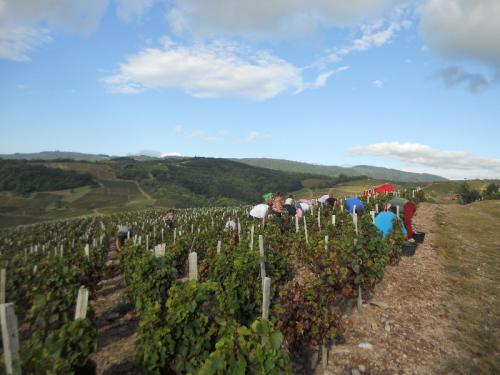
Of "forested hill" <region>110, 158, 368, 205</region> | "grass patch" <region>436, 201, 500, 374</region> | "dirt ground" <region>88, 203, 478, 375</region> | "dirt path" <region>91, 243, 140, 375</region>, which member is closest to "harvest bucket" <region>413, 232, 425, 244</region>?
"grass patch" <region>436, 201, 500, 374</region>

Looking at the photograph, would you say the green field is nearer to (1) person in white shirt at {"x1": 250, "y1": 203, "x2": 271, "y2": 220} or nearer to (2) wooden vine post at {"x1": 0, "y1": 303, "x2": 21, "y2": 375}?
(1) person in white shirt at {"x1": 250, "y1": 203, "x2": 271, "y2": 220}

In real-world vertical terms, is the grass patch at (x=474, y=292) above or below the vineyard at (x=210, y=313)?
below

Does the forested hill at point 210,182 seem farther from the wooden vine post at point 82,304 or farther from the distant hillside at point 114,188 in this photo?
the wooden vine post at point 82,304

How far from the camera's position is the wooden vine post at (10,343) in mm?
3404

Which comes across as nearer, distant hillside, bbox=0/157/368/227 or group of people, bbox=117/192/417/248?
group of people, bbox=117/192/417/248

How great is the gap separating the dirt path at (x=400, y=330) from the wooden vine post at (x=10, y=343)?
4455 millimetres

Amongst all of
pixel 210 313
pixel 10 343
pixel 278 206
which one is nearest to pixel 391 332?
pixel 210 313

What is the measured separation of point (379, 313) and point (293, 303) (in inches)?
121

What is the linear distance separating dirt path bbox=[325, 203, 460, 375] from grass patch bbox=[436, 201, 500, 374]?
0.81ft

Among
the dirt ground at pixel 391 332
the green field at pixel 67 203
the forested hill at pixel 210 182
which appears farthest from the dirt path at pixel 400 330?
the forested hill at pixel 210 182

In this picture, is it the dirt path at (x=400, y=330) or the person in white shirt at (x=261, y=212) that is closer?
the dirt path at (x=400, y=330)

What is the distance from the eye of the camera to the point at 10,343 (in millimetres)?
3576

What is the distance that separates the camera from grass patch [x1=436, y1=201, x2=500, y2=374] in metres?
5.44

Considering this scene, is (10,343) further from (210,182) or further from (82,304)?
(210,182)
